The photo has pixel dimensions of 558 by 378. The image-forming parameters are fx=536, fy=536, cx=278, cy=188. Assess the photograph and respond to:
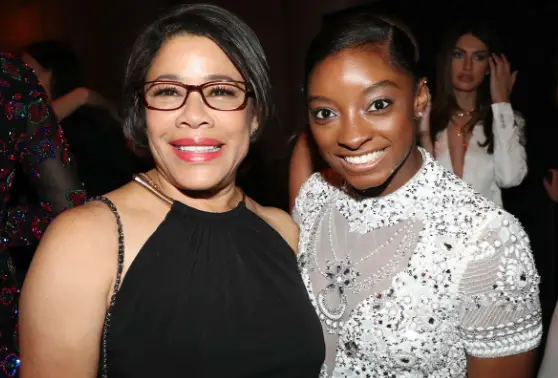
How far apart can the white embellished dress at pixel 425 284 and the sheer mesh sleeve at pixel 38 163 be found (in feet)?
2.78

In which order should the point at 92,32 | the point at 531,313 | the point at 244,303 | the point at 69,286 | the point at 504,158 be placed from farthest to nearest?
the point at 92,32, the point at 504,158, the point at 244,303, the point at 531,313, the point at 69,286

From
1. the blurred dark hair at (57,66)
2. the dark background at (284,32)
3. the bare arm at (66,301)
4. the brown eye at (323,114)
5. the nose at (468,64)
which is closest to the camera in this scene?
the bare arm at (66,301)

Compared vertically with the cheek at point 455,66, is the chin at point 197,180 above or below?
below

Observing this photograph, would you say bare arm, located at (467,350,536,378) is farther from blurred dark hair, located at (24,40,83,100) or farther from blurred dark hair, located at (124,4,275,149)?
blurred dark hair, located at (24,40,83,100)

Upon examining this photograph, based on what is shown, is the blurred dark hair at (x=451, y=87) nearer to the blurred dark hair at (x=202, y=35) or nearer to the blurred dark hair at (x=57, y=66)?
the blurred dark hair at (x=202, y=35)

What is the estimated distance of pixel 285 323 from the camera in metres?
1.49

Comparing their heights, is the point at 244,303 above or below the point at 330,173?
below

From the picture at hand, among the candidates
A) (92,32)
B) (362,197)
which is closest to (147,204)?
(362,197)

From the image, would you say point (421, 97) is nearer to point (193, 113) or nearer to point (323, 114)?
point (323, 114)

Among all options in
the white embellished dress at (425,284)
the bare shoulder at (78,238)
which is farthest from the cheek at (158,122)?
the white embellished dress at (425,284)

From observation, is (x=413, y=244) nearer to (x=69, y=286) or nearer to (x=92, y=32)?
(x=69, y=286)

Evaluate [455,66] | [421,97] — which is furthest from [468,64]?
[421,97]

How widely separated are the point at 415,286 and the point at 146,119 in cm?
84

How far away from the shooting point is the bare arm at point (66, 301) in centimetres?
122
